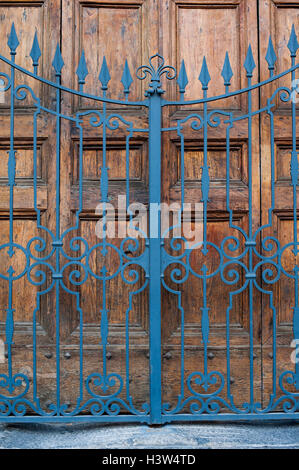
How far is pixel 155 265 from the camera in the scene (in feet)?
7.75

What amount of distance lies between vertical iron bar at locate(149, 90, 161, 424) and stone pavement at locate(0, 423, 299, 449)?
0.42ft

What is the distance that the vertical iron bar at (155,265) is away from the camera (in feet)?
7.71

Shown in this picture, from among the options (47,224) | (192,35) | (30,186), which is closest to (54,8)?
(192,35)

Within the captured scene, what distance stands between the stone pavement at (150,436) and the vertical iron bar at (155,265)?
0.13 m

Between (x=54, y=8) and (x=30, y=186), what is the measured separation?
3.64ft

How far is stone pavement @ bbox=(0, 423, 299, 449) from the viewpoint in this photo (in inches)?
88.4

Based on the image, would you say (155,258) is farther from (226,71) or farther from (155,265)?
(226,71)

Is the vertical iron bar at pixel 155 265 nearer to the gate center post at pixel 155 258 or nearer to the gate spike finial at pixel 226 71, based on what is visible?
the gate center post at pixel 155 258

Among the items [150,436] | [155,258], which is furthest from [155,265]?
[150,436]

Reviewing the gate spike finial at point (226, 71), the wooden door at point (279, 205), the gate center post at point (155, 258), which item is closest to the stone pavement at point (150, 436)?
the gate center post at point (155, 258)

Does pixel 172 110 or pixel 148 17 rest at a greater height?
pixel 148 17
